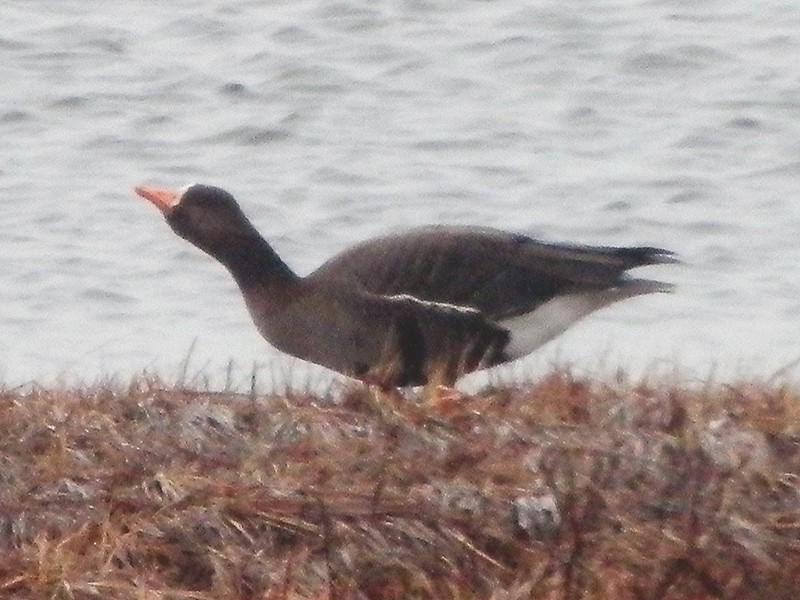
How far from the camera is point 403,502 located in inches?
197

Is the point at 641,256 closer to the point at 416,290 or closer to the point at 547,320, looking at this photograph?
the point at 547,320

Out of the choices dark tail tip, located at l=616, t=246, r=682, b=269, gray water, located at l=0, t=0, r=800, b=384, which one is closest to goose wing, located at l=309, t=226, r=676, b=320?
dark tail tip, located at l=616, t=246, r=682, b=269

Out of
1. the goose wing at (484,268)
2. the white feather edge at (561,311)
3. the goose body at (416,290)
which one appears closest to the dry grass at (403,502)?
the goose body at (416,290)

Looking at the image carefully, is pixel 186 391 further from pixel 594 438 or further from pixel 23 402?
pixel 594 438

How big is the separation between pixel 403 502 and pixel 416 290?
7.94 feet

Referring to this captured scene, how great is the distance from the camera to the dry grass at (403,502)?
4.73 metres

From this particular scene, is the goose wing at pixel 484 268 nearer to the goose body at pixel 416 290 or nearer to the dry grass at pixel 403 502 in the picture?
the goose body at pixel 416 290

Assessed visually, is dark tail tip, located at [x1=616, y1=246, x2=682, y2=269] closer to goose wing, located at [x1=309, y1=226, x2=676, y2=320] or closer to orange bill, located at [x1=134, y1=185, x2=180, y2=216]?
goose wing, located at [x1=309, y1=226, x2=676, y2=320]

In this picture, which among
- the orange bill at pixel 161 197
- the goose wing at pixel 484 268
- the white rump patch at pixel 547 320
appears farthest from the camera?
the orange bill at pixel 161 197

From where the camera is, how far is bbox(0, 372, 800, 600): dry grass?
473cm

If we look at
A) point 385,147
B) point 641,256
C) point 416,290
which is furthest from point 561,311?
point 385,147

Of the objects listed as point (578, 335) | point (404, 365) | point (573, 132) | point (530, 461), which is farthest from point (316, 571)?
point (573, 132)

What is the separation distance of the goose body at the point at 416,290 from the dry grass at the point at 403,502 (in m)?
1.28

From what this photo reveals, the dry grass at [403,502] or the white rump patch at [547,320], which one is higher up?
the dry grass at [403,502]
